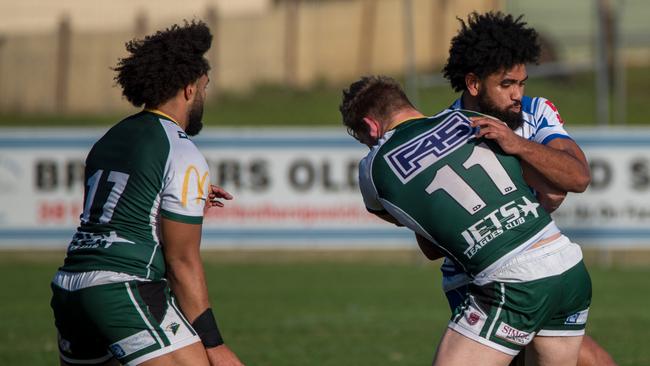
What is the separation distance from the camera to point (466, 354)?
199 inches

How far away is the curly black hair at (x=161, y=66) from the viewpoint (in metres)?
5.33

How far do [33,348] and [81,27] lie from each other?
21339 mm

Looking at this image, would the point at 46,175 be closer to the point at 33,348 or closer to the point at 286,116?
the point at 33,348

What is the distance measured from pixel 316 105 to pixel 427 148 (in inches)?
897

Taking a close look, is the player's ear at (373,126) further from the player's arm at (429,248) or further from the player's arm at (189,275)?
the player's arm at (189,275)

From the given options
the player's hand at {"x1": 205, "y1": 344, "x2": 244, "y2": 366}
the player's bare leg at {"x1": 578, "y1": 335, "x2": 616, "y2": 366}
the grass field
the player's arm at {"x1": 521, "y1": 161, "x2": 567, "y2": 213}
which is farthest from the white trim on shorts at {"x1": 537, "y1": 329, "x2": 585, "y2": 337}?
the grass field

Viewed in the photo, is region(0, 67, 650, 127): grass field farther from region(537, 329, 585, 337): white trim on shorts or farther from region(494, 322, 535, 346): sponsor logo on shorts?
region(494, 322, 535, 346): sponsor logo on shorts

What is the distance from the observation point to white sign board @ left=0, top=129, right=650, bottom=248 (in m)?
16.7

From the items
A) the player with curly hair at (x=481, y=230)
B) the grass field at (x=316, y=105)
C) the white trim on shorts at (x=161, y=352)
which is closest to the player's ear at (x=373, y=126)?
the player with curly hair at (x=481, y=230)

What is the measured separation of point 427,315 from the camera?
12.1 metres

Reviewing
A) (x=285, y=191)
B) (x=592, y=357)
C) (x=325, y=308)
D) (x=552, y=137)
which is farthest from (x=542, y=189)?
(x=285, y=191)

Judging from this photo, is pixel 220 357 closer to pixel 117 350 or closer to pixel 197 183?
pixel 117 350

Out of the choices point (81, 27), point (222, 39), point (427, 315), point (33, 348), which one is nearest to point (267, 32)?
point (222, 39)

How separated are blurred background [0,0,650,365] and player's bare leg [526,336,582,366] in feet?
13.3
